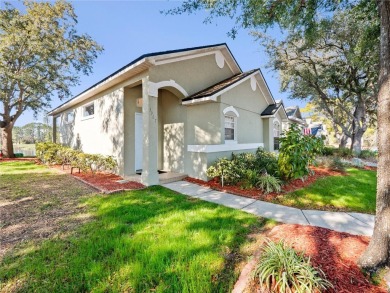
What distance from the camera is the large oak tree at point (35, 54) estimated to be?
48.4 feet

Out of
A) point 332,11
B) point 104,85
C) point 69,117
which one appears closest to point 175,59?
point 104,85

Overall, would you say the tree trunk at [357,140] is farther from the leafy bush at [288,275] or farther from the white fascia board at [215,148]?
the leafy bush at [288,275]

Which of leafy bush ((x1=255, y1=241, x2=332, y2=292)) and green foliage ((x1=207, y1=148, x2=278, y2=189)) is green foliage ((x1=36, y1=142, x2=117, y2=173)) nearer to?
green foliage ((x1=207, y1=148, x2=278, y2=189))

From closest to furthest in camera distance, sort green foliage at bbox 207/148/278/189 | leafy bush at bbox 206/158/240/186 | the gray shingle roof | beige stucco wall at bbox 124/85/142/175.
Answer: green foliage at bbox 207/148/278/189 < leafy bush at bbox 206/158/240/186 < beige stucco wall at bbox 124/85/142/175 < the gray shingle roof

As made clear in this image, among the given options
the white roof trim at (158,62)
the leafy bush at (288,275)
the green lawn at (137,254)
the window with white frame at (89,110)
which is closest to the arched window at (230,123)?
the white roof trim at (158,62)

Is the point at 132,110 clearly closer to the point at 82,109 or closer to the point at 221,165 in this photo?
the point at 221,165

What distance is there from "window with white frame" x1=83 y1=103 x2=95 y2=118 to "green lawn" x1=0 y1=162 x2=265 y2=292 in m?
8.76

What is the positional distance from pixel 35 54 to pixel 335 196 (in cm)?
2266

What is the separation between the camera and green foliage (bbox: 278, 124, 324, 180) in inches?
275

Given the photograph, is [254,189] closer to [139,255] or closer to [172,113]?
[139,255]

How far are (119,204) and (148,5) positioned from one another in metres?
7.16

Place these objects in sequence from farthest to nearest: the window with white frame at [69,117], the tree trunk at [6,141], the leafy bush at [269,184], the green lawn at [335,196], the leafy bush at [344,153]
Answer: the tree trunk at [6,141] < the leafy bush at [344,153] < the window with white frame at [69,117] < the leafy bush at [269,184] < the green lawn at [335,196]

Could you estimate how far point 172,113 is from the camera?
9.72 meters

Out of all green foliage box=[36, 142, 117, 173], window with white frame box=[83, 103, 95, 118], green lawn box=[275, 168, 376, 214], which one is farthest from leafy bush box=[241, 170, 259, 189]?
window with white frame box=[83, 103, 95, 118]
